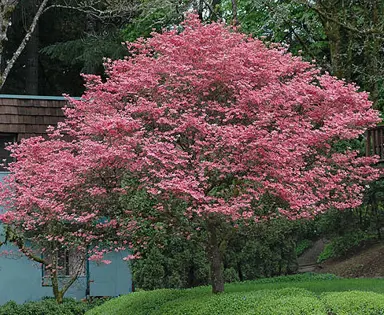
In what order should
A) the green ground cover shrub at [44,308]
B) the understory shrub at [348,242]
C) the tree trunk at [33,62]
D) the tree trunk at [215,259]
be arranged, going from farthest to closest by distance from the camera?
the tree trunk at [33,62] → the understory shrub at [348,242] → the green ground cover shrub at [44,308] → the tree trunk at [215,259]

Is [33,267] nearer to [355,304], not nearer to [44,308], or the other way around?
[44,308]

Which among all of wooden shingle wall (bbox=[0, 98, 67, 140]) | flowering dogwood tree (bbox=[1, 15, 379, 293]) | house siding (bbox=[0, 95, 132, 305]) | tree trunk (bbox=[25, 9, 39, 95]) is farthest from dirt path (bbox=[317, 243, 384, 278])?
tree trunk (bbox=[25, 9, 39, 95])

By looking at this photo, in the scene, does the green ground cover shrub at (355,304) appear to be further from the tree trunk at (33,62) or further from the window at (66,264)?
the tree trunk at (33,62)

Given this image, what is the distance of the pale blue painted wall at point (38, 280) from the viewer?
44.6ft

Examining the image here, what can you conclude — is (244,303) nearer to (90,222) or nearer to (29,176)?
(90,222)

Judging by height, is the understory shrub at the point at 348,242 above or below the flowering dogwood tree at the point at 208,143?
below

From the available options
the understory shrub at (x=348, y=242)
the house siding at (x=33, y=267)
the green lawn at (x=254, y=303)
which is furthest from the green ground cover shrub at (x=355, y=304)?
the understory shrub at (x=348, y=242)

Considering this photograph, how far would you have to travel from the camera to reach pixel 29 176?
409 inches

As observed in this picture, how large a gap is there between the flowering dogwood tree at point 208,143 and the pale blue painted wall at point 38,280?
4.21 m

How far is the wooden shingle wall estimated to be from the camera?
14.2 meters

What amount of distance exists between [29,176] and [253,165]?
157 inches

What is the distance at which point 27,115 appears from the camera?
47.3 ft

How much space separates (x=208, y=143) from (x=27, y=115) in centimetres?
728

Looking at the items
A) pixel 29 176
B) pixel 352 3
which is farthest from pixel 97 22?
pixel 29 176
